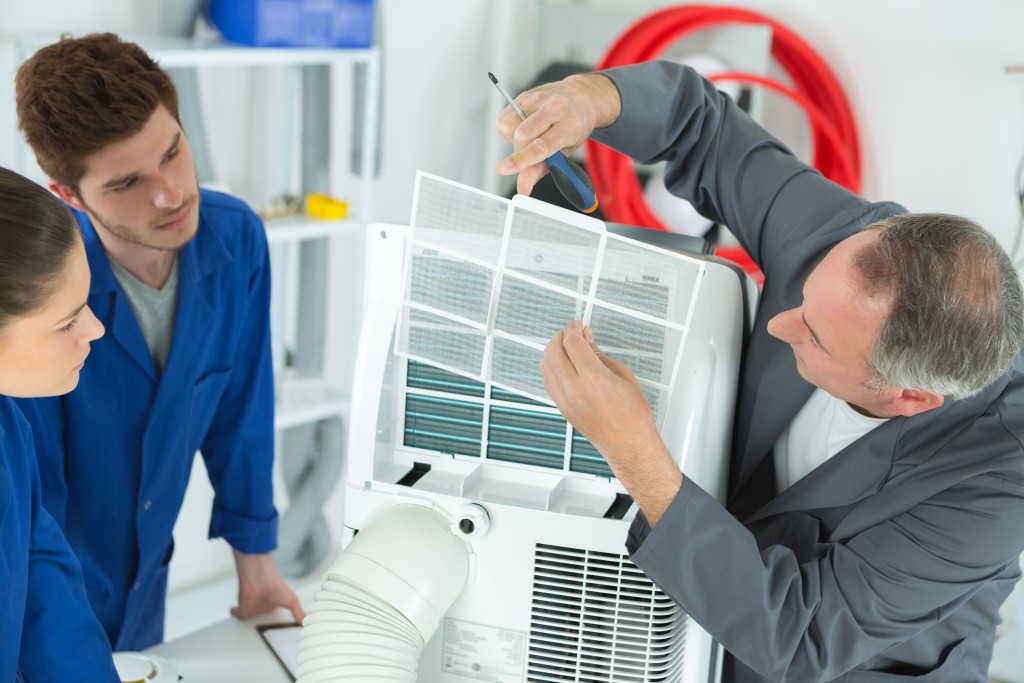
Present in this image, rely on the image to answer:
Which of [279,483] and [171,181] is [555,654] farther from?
[279,483]

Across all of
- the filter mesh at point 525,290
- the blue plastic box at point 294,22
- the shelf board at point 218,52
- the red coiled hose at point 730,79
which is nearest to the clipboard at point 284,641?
the filter mesh at point 525,290

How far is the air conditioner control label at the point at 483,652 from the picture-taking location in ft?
3.55

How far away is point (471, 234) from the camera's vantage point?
101cm

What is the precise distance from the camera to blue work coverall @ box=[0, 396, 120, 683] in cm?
101

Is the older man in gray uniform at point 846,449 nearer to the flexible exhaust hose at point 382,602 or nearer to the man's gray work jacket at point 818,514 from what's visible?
the man's gray work jacket at point 818,514

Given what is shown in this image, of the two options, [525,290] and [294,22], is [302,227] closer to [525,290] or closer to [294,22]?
[294,22]

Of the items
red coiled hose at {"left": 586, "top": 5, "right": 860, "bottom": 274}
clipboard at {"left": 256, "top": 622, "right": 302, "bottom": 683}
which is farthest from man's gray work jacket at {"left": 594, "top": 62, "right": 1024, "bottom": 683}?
red coiled hose at {"left": 586, "top": 5, "right": 860, "bottom": 274}

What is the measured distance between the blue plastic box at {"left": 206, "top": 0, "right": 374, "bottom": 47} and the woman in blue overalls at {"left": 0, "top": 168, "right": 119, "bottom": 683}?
1378 mm

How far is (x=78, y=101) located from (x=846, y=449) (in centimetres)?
108

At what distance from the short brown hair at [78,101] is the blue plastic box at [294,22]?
3.02ft

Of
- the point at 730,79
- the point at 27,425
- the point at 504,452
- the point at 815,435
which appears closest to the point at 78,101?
the point at 27,425

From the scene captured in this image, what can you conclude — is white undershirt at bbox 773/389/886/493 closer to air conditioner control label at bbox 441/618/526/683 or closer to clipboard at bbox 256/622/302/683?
air conditioner control label at bbox 441/618/526/683

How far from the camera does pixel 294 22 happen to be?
2275mm

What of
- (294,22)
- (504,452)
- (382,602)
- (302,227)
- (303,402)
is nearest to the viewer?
(382,602)
